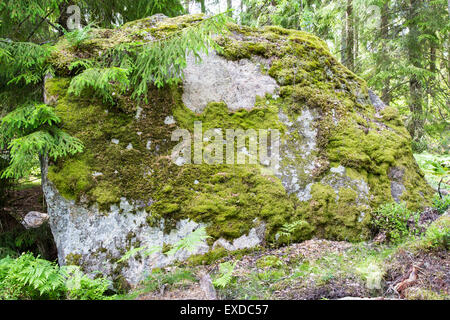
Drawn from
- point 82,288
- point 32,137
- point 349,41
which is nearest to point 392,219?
point 82,288

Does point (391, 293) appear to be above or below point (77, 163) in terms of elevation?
below

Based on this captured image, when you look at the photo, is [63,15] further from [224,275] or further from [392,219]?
[392,219]

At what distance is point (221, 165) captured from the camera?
4.67 m

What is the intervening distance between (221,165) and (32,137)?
2795 millimetres

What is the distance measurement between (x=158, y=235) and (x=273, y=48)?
13.7ft

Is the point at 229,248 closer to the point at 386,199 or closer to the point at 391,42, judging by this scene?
the point at 386,199

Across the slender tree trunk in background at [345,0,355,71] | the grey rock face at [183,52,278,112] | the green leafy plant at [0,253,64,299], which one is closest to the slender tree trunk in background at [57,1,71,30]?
the grey rock face at [183,52,278,112]

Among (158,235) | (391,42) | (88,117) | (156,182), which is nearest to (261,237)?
(158,235)

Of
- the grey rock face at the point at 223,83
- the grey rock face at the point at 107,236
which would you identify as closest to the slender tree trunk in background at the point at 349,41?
the grey rock face at the point at 223,83

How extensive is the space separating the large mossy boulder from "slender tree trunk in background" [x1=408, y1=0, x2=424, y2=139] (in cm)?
639

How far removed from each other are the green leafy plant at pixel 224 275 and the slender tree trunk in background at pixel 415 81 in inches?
411

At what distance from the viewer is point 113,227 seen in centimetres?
411
